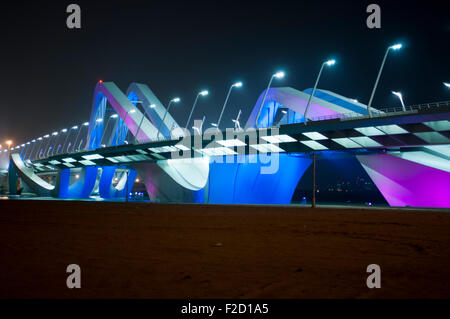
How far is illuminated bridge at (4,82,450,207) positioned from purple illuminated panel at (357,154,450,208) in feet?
0.31

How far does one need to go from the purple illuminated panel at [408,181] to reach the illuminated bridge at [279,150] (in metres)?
0.09

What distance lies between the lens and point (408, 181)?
119 ft

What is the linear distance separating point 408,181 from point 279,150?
13240 millimetres

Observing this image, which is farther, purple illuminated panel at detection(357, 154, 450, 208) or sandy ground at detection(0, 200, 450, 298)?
purple illuminated panel at detection(357, 154, 450, 208)

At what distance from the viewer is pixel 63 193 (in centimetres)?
8450

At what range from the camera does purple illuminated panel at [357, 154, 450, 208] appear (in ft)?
110

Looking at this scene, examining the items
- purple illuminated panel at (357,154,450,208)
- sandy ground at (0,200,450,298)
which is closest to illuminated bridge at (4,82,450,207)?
purple illuminated panel at (357,154,450,208)

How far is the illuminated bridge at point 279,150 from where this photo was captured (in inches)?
1238

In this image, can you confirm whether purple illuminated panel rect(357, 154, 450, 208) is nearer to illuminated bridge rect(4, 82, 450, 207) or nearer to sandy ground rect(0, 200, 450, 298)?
illuminated bridge rect(4, 82, 450, 207)

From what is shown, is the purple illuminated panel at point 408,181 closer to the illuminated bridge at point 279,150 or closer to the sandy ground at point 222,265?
the illuminated bridge at point 279,150

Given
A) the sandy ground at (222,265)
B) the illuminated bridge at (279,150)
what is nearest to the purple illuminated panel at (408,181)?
the illuminated bridge at (279,150)

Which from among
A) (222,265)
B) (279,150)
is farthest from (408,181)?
(222,265)
